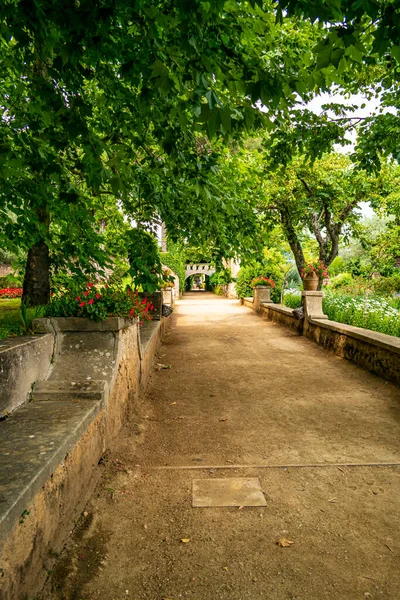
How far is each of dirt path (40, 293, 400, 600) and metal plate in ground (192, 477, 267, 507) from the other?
0.06 m

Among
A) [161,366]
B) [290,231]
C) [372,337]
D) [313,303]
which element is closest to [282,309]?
[313,303]

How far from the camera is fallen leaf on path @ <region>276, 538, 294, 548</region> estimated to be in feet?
7.05

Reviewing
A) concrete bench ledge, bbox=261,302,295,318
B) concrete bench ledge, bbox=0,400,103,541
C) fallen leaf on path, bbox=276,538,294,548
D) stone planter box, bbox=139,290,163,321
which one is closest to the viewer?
concrete bench ledge, bbox=0,400,103,541

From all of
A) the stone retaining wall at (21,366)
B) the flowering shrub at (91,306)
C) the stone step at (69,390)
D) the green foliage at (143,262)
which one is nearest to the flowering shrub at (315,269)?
the green foliage at (143,262)

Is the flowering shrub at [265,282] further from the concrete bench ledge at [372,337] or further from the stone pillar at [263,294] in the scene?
the concrete bench ledge at [372,337]

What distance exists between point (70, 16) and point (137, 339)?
3.29 metres

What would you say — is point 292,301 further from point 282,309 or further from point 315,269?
point 315,269

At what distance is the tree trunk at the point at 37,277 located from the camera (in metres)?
5.79

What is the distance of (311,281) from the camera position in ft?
31.4

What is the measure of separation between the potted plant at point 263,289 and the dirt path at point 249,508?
9423 mm

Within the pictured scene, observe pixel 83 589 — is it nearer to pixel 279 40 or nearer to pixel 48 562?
pixel 48 562

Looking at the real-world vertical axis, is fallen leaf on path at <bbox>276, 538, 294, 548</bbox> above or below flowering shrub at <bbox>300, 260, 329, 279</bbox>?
below

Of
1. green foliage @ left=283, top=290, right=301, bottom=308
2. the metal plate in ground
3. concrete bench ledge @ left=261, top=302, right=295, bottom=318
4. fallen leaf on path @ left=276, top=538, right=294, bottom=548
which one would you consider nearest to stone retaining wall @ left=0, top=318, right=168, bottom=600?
the metal plate in ground

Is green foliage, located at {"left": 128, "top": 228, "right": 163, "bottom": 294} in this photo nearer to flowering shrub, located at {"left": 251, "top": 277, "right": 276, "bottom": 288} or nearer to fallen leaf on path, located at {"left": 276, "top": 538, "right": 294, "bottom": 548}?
fallen leaf on path, located at {"left": 276, "top": 538, "right": 294, "bottom": 548}
